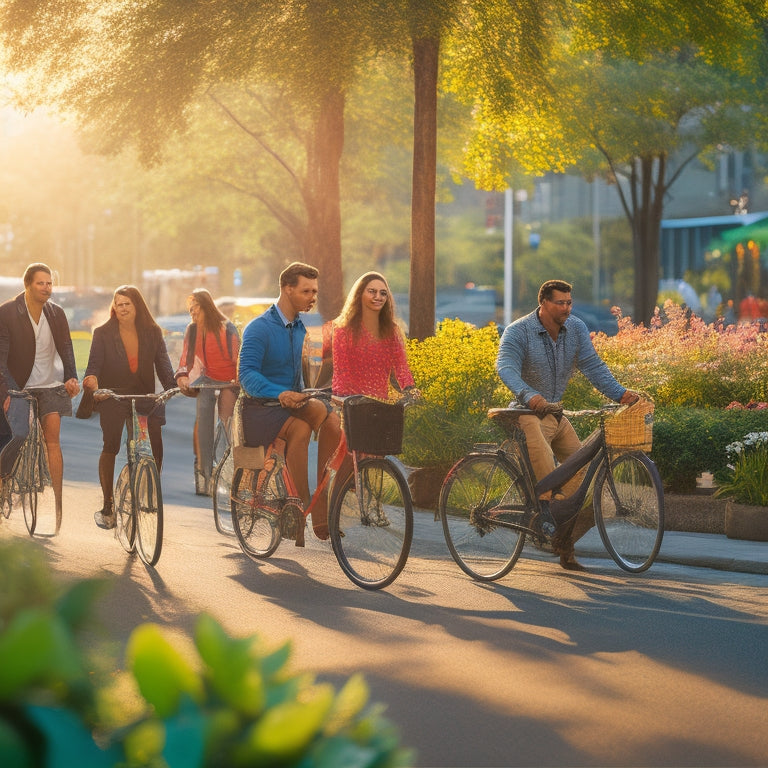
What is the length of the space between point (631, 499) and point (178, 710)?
25.5 ft

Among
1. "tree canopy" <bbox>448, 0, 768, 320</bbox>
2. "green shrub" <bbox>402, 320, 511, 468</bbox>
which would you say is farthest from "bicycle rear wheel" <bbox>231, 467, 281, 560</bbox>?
"tree canopy" <bbox>448, 0, 768, 320</bbox>

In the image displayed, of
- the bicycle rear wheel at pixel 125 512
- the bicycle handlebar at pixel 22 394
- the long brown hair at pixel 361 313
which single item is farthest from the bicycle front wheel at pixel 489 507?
the bicycle handlebar at pixel 22 394

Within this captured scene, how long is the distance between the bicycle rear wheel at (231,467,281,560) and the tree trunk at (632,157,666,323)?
22.8 m

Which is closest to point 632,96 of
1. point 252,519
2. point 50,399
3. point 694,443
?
point 694,443

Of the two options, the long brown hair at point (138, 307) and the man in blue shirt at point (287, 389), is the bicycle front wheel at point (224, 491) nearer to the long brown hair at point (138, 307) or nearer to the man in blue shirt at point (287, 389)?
the man in blue shirt at point (287, 389)

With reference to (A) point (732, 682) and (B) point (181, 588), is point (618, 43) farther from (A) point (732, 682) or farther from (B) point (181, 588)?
(A) point (732, 682)

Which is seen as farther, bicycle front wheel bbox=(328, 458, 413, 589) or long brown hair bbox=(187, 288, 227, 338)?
long brown hair bbox=(187, 288, 227, 338)

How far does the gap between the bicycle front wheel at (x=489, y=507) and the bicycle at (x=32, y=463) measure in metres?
3.06

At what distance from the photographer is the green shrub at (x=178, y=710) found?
1.31 metres

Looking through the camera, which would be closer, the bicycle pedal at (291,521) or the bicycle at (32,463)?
the bicycle pedal at (291,521)

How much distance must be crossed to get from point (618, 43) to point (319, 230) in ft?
25.9

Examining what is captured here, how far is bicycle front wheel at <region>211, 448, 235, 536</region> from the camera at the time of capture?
1002cm

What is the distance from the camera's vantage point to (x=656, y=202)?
106 feet

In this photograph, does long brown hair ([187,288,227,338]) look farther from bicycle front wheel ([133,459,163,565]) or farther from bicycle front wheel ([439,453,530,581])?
bicycle front wheel ([439,453,530,581])
